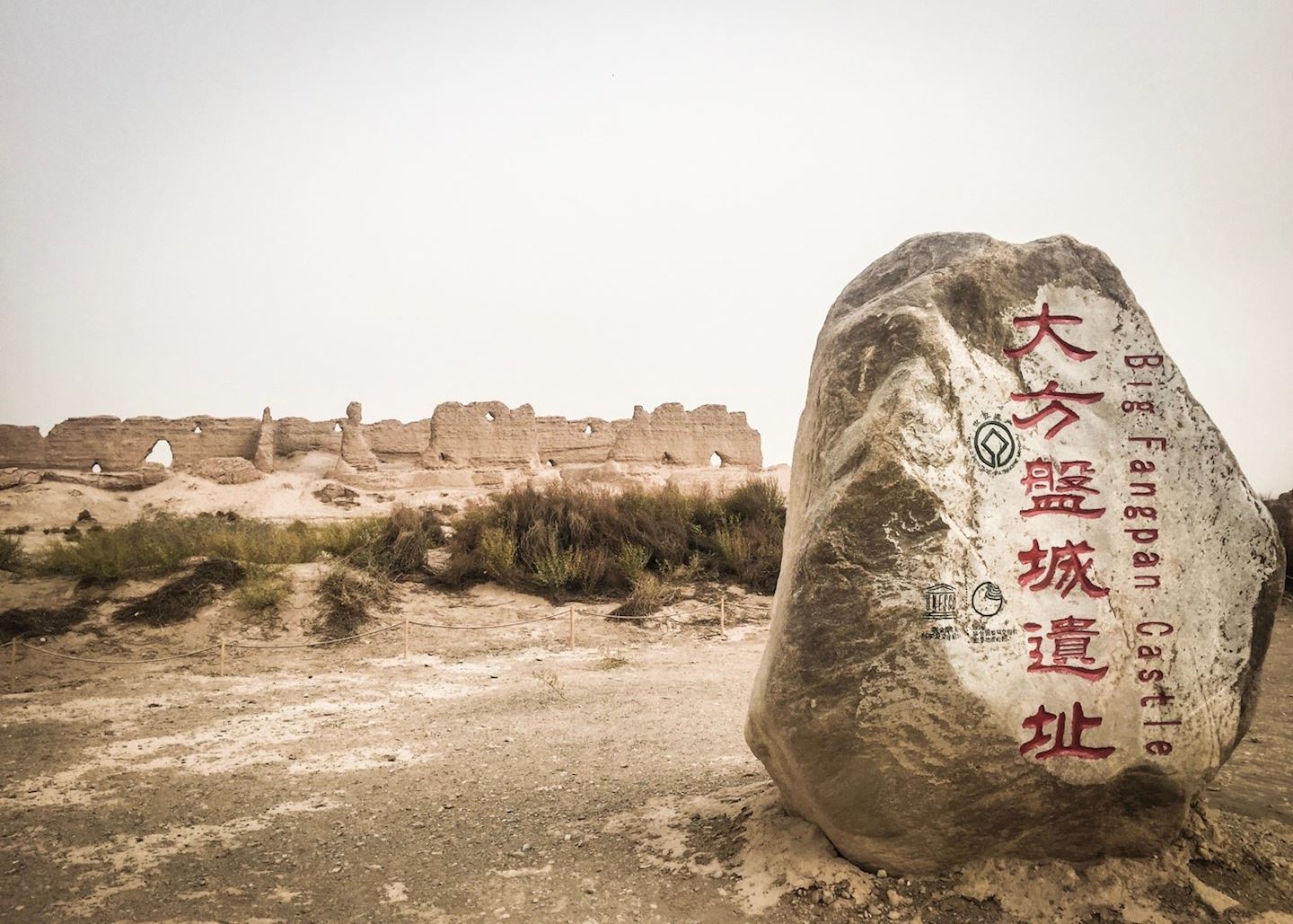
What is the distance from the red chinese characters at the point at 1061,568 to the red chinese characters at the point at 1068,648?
0.38 feet

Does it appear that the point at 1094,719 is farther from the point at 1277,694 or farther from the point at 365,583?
the point at 365,583

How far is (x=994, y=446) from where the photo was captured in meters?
3.20

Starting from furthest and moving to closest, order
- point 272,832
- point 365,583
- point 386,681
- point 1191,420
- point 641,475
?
point 641,475 → point 365,583 → point 386,681 → point 272,832 → point 1191,420

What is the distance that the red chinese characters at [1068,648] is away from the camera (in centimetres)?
305

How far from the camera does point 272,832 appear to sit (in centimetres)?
431

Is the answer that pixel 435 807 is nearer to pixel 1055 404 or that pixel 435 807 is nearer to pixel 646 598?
pixel 1055 404

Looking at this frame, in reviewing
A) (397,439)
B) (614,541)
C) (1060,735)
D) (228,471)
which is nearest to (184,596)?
(614,541)

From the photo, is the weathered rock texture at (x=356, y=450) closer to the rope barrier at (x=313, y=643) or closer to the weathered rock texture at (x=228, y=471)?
the weathered rock texture at (x=228, y=471)

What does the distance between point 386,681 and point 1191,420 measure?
698 cm

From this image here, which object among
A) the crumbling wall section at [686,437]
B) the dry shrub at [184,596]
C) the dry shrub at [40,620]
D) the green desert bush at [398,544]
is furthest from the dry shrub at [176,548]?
the crumbling wall section at [686,437]

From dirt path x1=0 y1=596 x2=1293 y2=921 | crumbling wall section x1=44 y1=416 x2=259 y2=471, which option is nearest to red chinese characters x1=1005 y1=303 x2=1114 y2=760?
dirt path x1=0 y1=596 x2=1293 y2=921

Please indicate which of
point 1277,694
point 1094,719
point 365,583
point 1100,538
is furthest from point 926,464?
point 365,583

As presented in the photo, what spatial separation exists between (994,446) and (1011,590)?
1.82 ft

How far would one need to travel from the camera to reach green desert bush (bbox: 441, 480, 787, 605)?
36.7 ft
